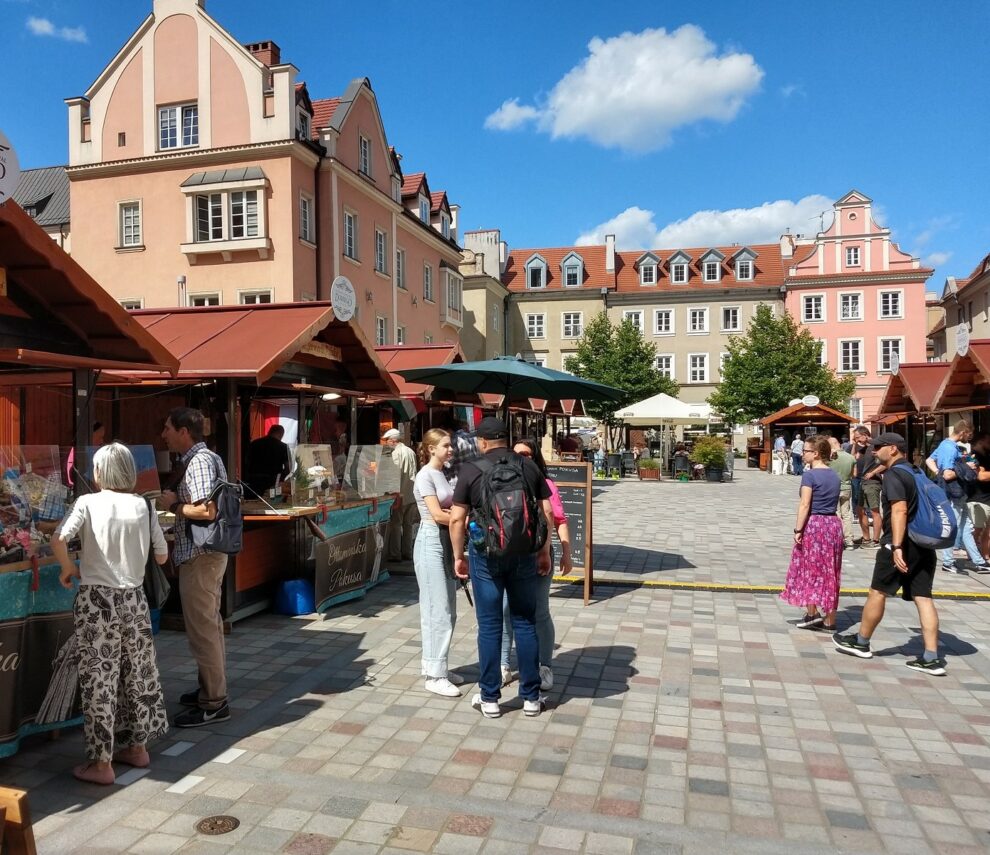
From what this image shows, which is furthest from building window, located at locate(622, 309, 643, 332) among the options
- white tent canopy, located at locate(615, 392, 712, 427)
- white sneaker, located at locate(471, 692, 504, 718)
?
white sneaker, located at locate(471, 692, 504, 718)

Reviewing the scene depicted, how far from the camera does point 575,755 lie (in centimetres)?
422

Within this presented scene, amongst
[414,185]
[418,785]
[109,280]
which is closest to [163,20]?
[109,280]

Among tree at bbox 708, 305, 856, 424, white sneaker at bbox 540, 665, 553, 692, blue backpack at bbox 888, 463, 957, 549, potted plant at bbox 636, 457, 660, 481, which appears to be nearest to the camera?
white sneaker at bbox 540, 665, 553, 692

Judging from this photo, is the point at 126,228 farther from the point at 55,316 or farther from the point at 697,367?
the point at 697,367

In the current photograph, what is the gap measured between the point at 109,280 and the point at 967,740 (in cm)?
2437

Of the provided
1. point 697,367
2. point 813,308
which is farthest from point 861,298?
point 697,367

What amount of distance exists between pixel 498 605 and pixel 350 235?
2180 cm

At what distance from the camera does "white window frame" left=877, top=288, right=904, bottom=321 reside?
150 feet

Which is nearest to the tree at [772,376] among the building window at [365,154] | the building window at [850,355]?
the building window at [850,355]

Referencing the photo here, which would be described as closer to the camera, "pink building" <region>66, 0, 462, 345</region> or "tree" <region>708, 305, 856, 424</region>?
"pink building" <region>66, 0, 462, 345</region>

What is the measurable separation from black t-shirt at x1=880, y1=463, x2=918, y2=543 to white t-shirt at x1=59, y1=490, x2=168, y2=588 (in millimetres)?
5062

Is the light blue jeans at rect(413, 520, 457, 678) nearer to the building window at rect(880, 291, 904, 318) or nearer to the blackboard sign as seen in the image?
the blackboard sign

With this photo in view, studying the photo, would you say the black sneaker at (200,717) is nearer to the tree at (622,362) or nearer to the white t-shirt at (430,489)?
the white t-shirt at (430,489)

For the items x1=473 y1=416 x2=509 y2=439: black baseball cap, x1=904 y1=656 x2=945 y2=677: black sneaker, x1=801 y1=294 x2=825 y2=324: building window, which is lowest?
x1=904 y1=656 x2=945 y2=677: black sneaker
